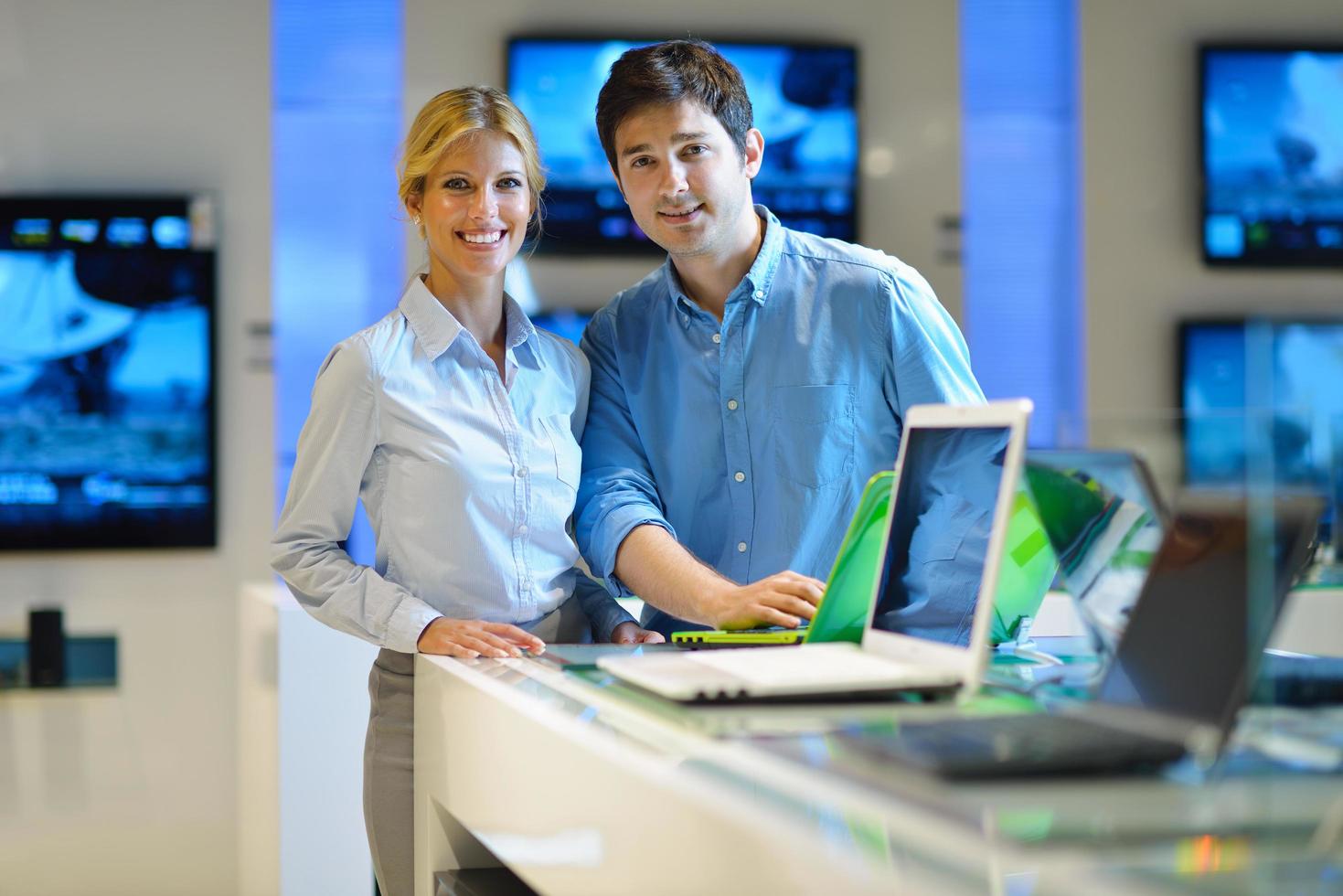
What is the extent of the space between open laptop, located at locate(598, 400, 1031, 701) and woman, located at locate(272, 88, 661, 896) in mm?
465

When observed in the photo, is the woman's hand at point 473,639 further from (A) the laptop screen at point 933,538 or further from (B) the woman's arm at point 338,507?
(A) the laptop screen at point 933,538

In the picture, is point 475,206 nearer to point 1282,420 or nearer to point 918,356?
point 918,356

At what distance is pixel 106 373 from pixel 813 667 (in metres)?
3.61

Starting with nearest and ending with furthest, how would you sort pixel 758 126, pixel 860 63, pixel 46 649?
pixel 46 649 < pixel 758 126 < pixel 860 63

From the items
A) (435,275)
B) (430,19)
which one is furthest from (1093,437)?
(430,19)

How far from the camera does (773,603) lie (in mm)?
1518

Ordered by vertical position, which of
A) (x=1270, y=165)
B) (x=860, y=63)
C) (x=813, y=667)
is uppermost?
(x=860, y=63)

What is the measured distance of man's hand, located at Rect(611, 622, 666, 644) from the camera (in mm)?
1771

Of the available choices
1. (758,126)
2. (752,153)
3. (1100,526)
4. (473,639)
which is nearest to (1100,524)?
(1100,526)

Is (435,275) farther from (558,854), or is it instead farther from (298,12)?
(298,12)

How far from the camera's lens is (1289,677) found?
3.01 ft

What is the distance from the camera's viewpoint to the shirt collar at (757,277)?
1968 millimetres

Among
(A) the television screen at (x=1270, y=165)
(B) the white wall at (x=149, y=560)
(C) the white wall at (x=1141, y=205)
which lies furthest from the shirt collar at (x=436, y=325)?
(A) the television screen at (x=1270, y=165)

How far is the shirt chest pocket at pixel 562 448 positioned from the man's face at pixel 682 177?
0.31 m
